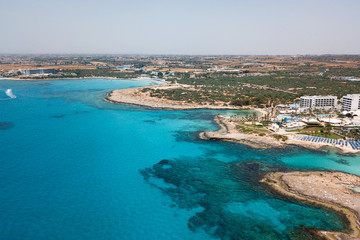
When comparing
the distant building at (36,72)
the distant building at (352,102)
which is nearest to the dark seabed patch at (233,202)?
the distant building at (352,102)

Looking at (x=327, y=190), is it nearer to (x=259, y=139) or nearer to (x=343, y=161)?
(x=343, y=161)

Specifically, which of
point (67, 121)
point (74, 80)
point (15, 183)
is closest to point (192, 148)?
point (15, 183)

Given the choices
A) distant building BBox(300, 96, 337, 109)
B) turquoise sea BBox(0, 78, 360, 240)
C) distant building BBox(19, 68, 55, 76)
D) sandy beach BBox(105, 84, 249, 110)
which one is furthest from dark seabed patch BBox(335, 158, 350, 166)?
distant building BBox(19, 68, 55, 76)

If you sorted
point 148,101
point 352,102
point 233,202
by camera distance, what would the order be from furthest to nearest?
1. point 148,101
2. point 352,102
3. point 233,202

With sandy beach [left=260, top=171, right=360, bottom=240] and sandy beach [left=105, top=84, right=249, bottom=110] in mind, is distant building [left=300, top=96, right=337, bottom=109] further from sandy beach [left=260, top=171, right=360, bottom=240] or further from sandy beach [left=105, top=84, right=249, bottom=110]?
sandy beach [left=260, top=171, right=360, bottom=240]

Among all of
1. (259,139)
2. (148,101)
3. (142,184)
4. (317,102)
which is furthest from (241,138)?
(148,101)

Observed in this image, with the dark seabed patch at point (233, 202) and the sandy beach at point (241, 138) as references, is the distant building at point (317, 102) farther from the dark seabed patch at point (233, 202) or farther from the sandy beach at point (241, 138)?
the dark seabed patch at point (233, 202)
